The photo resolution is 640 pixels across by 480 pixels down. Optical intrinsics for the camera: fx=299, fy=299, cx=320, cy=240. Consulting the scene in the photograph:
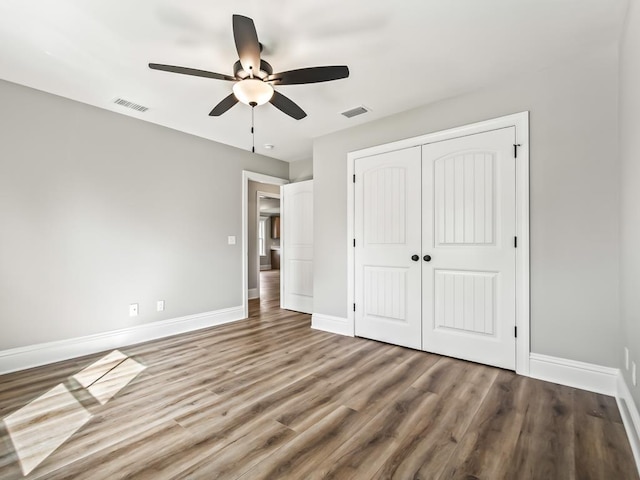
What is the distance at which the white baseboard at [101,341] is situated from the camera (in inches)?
106

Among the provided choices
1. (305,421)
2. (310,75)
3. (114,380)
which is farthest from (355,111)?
(114,380)

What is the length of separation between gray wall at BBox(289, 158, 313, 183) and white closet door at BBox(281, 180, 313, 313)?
27cm

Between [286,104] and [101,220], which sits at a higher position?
[286,104]

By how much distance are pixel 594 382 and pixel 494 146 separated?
80.6 inches

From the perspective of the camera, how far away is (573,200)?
2363 millimetres

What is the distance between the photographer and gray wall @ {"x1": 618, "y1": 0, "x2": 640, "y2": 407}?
5.32 ft

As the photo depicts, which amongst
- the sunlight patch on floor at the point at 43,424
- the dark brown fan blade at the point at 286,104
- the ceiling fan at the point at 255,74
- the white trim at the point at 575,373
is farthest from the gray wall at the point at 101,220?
the white trim at the point at 575,373

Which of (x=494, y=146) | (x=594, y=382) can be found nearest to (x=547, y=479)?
(x=594, y=382)

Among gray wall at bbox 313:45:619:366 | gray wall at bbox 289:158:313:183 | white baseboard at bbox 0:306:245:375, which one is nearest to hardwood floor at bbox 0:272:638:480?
white baseboard at bbox 0:306:245:375

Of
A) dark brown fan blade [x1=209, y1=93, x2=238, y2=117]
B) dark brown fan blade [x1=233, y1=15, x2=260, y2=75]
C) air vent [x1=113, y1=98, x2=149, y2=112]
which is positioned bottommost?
dark brown fan blade [x1=209, y1=93, x2=238, y2=117]

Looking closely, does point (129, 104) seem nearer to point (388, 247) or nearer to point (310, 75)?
point (310, 75)

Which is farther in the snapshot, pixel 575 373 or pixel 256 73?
pixel 575 373

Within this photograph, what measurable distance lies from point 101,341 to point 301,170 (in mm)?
3706

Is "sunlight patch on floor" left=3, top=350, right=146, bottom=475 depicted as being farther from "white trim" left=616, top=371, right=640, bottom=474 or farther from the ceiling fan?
"white trim" left=616, top=371, right=640, bottom=474
